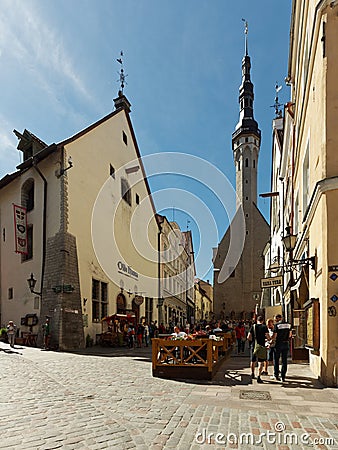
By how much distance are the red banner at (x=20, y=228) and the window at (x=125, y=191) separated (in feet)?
26.1

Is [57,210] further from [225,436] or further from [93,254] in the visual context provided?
[225,436]

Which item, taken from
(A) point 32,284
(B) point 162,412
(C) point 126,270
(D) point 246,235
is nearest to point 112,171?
(C) point 126,270

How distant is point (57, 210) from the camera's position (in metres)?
20.8

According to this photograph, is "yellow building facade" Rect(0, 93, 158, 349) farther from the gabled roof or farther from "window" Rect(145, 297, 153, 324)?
"window" Rect(145, 297, 153, 324)

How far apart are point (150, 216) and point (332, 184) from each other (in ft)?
86.6

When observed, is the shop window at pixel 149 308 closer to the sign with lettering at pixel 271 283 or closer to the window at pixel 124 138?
the window at pixel 124 138

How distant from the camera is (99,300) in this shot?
909 inches

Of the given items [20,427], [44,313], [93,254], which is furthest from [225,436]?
[93,254]

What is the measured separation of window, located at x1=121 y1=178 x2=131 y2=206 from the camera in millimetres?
28922

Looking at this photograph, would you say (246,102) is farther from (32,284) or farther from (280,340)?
(280,340)

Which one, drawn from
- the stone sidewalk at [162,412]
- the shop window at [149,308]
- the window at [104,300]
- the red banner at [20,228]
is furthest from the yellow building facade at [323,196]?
the shop window at [149,308]

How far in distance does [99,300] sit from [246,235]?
1412 inches

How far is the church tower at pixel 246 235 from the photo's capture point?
5353 cm

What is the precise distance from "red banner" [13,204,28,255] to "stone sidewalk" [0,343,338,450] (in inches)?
486
